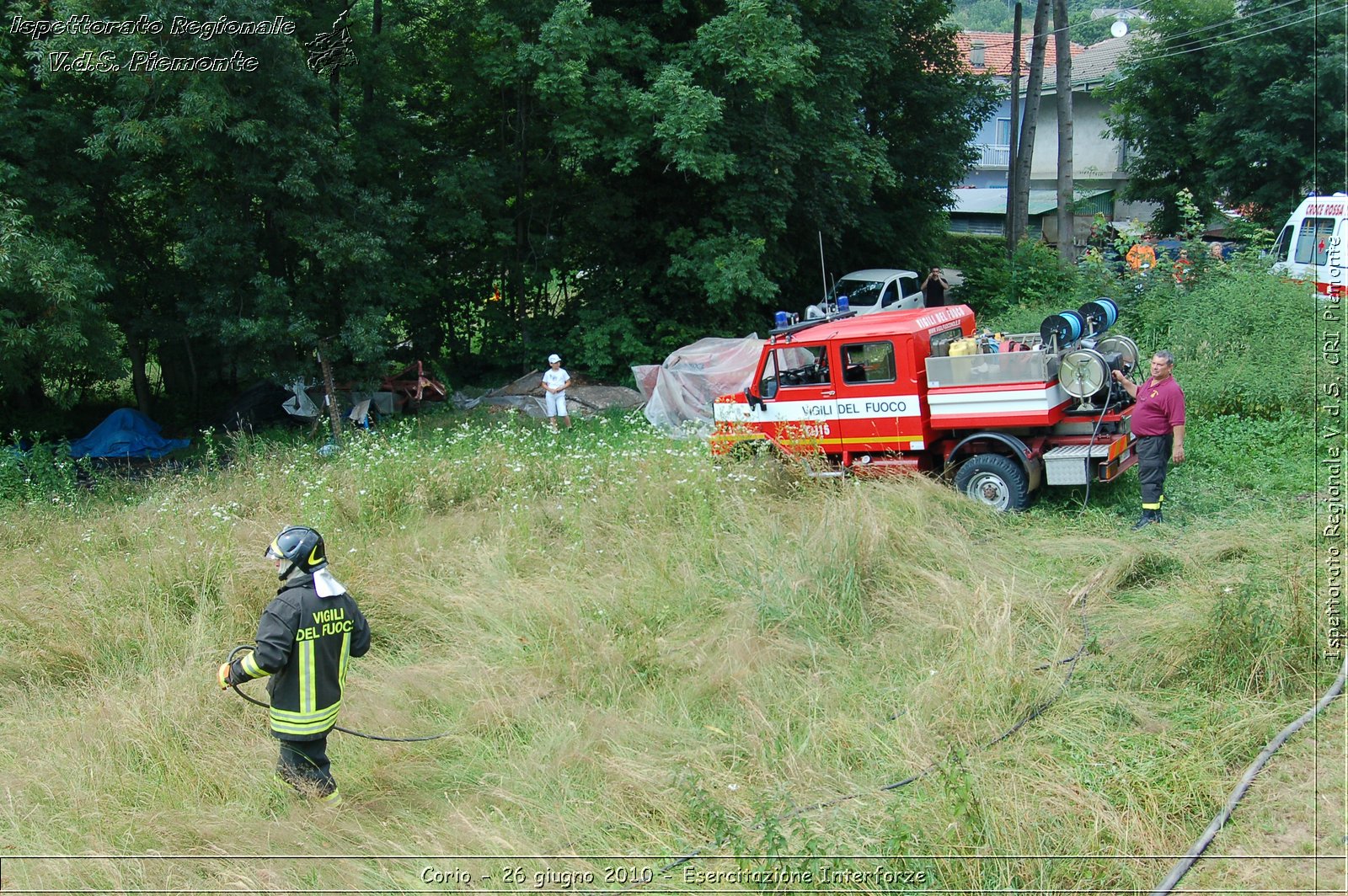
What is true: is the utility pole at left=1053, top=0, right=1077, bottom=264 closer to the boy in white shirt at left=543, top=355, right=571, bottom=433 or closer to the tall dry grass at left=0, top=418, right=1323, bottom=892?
the boy in white shirt at left=543, top=355, right=571, bottom=433

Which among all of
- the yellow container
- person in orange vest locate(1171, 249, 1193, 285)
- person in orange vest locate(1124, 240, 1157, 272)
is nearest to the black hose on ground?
the yellow container

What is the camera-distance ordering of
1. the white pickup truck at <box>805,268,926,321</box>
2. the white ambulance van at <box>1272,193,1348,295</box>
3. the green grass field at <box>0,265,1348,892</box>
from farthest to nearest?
Result: the white pickup truck at <box>805,268,926,321</box>, the white ambulance van at <box>1272,193,1348,295</box>, the green grass field at <box>0,265,1348,892</box>

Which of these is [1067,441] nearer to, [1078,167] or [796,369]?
[796,369]

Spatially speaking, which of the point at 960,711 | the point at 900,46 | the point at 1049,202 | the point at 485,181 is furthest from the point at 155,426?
the point at 1049,202

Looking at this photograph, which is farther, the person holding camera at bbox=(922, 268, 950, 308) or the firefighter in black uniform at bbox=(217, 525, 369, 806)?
the person holding camera at bbox=(922, 268, 950, 308)

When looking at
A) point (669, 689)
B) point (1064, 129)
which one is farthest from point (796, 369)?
point (1064, 129)

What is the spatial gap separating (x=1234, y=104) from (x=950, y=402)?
56.8 feet

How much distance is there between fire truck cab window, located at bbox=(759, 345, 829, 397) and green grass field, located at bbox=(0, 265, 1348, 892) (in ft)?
4.19

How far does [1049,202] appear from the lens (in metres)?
34.2

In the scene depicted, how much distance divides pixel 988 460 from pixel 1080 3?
24.7 m

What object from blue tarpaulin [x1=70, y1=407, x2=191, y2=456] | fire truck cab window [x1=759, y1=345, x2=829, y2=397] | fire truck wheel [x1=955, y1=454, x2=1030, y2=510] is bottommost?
fire truck wheel [x1=955, y1=454, x2=1030, y2=510]

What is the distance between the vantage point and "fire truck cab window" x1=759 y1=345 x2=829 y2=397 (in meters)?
9.91

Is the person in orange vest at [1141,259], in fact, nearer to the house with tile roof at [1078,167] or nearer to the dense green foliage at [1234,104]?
the dense green foliage at [1234,104]

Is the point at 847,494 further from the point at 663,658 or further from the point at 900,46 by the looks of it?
the point at 900,46
